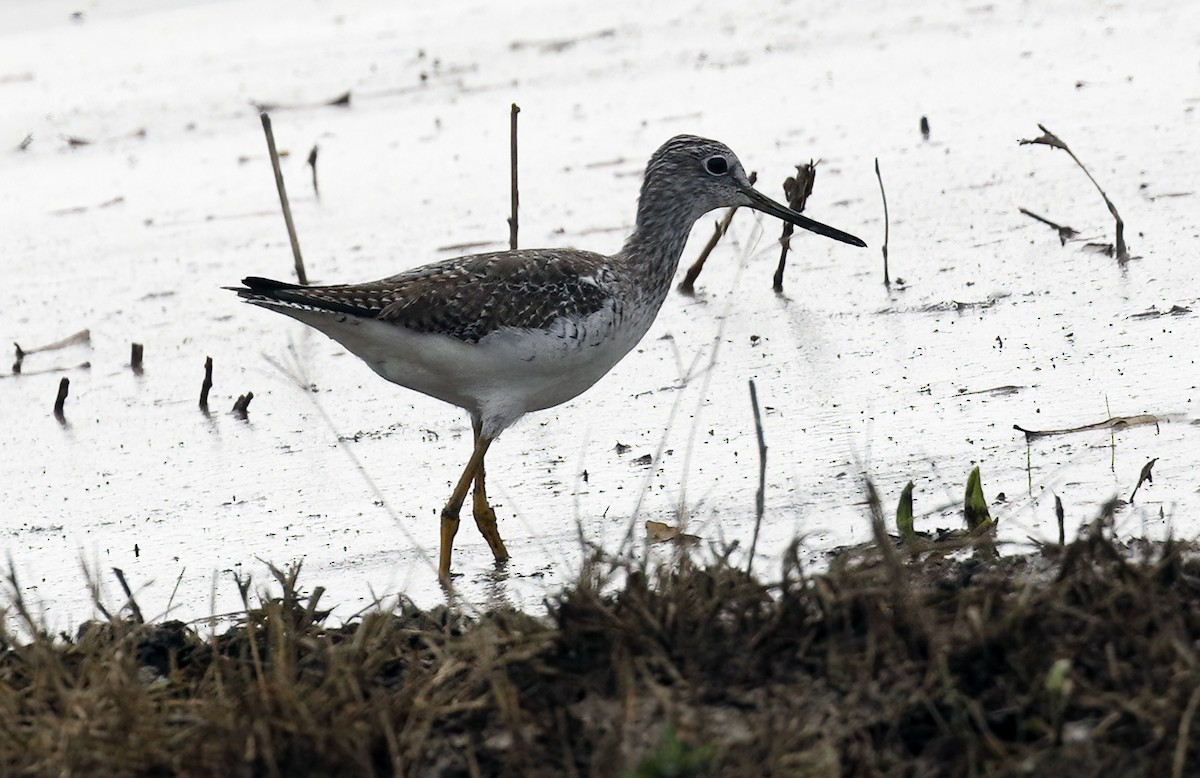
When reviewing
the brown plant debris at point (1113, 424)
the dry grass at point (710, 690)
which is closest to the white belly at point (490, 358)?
the brown plant debris at point (1113, 424)

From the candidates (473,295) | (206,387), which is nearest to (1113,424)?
(473,295)

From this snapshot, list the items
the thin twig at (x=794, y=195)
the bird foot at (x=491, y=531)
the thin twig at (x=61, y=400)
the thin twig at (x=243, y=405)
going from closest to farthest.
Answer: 1. the bird foot at (x=491, y=531)
2. the thin twig at (x=243, y=405)
3. the thin twig at (x=61, y=400)
4. the thin twig at (x=794, y=195)

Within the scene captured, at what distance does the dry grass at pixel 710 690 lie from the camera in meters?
3.02

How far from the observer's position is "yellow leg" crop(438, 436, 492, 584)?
505 cm

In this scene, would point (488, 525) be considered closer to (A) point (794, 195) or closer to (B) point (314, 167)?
(A) point (794, 195)

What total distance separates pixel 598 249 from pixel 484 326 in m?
2.23

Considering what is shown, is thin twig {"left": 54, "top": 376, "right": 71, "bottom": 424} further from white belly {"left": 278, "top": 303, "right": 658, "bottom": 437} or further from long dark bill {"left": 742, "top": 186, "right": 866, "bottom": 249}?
long dark bill {"left": 742, "top": 186, "right": 866, "bottom": 249}

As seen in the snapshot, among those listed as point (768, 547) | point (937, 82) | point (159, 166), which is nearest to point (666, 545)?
point (768, 547)

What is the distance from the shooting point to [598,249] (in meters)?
7.62

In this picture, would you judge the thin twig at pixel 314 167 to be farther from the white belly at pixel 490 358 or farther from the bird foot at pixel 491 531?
the bird foot at pixel 491 531

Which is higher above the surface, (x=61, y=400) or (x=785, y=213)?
(x=785, y=213)

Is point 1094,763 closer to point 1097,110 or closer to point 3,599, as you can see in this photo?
point 3,599

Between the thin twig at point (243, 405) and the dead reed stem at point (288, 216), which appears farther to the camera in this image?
the dead reed stem at point (288, 216)

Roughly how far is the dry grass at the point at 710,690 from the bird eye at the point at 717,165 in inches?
119
